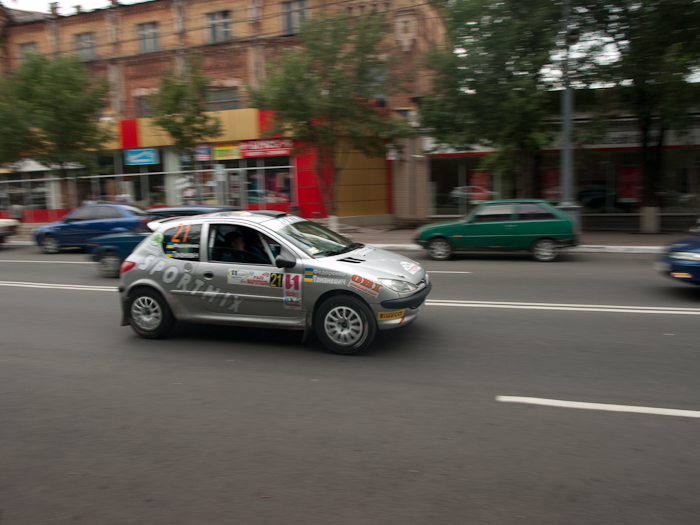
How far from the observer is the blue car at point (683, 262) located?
8.26 meters

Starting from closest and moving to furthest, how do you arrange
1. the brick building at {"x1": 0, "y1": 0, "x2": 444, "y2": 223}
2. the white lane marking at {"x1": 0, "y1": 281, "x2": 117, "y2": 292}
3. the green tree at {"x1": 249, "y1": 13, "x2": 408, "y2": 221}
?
1. the white lane marking at {"x1": 0, "y1": 281, "x2": 117, "y2": 292}
2. the green tree at {"x1": 249, "y1": 13, "x2": 408, "y2": 221}
3. the brick building at {"x1": 0, "y1": 0, "x2": 444, "y2": 223}

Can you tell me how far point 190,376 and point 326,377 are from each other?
1.40 metres

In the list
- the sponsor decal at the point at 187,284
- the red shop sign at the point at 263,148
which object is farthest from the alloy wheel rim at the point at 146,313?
the red shop sign at the point at 263,148

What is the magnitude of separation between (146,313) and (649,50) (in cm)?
1709

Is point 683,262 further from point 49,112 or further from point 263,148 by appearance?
point 49,112

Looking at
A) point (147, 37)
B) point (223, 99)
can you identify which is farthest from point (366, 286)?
point (147, 37)

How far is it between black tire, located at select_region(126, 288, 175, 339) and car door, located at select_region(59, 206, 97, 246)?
11.3m

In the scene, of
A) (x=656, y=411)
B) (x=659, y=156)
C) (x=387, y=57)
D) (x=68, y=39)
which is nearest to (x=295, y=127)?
(x=387, y=57)

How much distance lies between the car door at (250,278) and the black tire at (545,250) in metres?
8.99

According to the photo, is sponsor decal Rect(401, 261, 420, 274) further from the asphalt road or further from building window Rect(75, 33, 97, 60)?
building window Rect(75, 33, 97, 60)

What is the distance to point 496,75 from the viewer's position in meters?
16.9

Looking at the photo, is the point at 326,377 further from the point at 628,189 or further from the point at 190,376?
the point at 628,189

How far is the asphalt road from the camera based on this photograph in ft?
10.9

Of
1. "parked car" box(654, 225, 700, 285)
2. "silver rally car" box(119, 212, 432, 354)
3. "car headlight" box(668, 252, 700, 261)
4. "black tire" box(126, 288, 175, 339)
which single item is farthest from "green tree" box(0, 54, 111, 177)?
"car headlight" box(668, 252, 700, 261)
